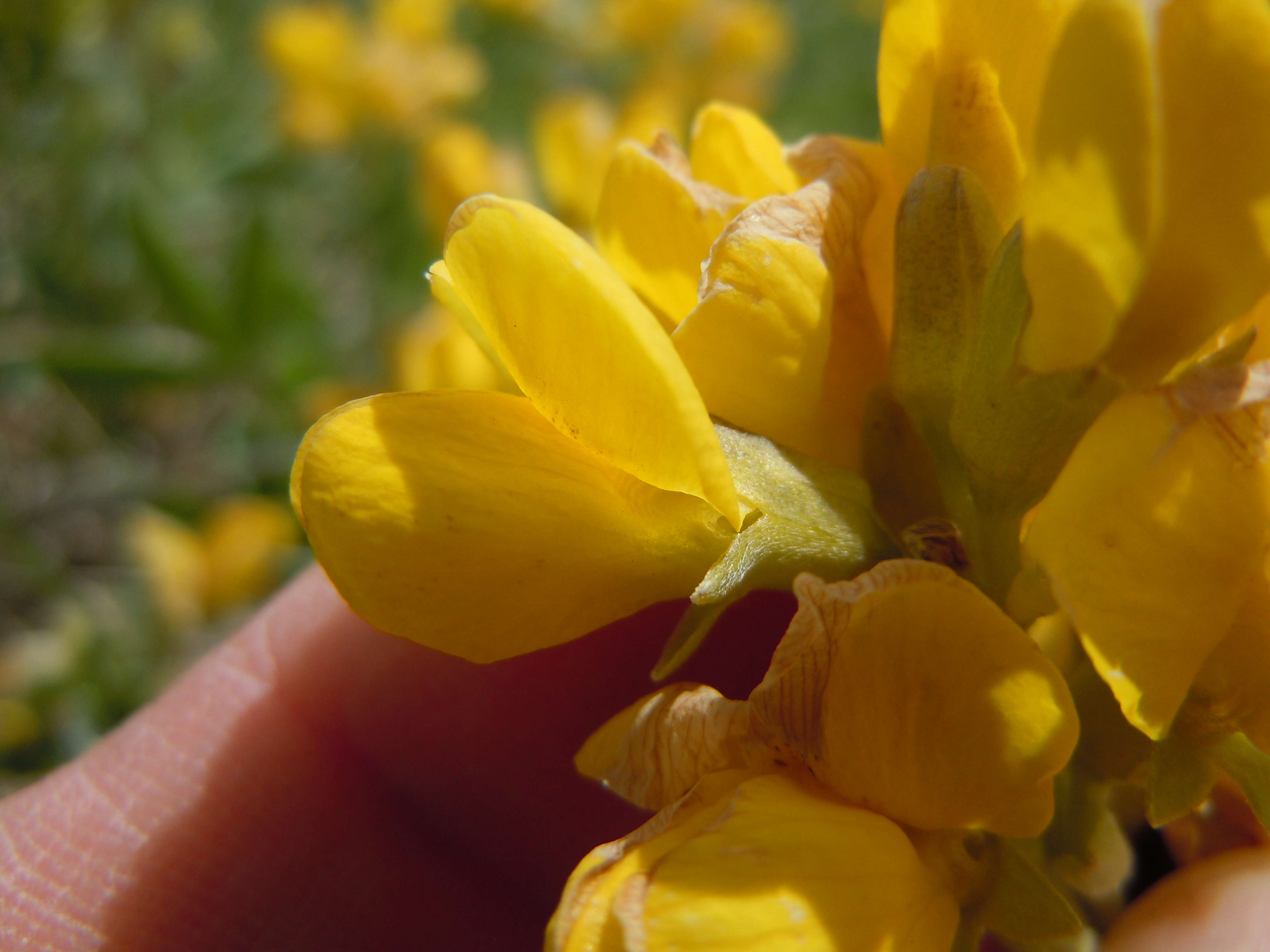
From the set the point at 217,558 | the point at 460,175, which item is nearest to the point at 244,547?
the point at 217,558

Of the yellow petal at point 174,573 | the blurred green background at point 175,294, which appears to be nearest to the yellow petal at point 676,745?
the blurred green background at point 175,294

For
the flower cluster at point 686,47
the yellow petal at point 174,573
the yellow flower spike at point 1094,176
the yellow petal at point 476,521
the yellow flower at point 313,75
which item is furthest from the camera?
the flower cluster at point 686,47

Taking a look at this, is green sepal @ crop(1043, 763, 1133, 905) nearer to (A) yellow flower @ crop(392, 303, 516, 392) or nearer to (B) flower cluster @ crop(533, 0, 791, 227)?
(A) yellow flower @ crop(392, 303, 516, 392)

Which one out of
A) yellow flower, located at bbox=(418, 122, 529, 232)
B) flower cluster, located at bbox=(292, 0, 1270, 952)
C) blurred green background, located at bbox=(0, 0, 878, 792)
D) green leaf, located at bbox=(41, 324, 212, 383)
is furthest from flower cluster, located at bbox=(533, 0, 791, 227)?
flower cluster, located at bbox=(292, 0, 1270, 952)

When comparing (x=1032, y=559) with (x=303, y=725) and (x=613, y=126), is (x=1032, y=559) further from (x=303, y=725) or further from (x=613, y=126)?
(x=613, y=126)

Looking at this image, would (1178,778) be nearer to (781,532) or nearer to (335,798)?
(781,532)

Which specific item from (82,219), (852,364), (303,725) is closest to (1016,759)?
(852,364)

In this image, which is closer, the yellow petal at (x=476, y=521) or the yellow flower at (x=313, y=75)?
the yellow petal at (x=476, y=521)

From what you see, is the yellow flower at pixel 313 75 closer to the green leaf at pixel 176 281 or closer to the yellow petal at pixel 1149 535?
the green leaf at pixel 176 281

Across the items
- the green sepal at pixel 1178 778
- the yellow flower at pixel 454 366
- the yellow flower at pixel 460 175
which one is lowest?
the green sepal at pixel 1178 778
